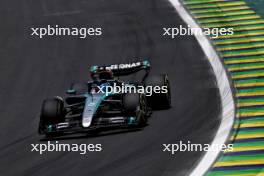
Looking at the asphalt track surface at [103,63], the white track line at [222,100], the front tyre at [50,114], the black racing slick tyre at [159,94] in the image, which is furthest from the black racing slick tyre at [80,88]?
the white track line at [222,100]

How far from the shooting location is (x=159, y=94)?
15227mm

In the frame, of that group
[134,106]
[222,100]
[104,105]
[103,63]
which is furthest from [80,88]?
[103,63]

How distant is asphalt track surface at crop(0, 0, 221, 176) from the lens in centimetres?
1297

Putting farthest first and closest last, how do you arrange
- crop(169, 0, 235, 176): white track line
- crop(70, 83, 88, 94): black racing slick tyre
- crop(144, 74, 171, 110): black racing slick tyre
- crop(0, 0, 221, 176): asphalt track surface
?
crop(70, 83, 88, 94): black racing slick tyre < crop(144, 74, 171, 110): black racing slick tyre < crop(0, 0, 221, 176): asphalt track surface < crop(169, 0, 235, 176): white track line

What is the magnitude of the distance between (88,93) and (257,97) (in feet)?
13.1

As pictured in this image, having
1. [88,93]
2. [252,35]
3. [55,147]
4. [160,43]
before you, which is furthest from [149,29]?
[55,147]

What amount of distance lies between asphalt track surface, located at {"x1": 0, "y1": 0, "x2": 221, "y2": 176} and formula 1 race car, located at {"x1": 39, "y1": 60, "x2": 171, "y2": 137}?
301 millimetres

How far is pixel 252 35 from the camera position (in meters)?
20.2

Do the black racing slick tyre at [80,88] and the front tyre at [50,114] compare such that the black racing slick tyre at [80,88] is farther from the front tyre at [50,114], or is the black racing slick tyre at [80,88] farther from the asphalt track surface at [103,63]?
the asphalt track surface at [103,63]

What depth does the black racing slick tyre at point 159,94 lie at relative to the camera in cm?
1513

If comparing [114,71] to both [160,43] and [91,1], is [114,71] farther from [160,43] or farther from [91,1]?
[91,1]

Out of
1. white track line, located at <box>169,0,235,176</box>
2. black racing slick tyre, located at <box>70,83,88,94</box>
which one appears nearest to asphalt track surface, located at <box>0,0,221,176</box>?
white track line, located at <box>169,0,235,176</box>

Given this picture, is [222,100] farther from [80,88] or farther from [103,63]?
[103,63]

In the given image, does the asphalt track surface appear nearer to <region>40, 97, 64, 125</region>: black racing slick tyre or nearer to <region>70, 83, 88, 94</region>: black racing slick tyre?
<region>40, 97, 64, 125</region>: black racing slick tyre
